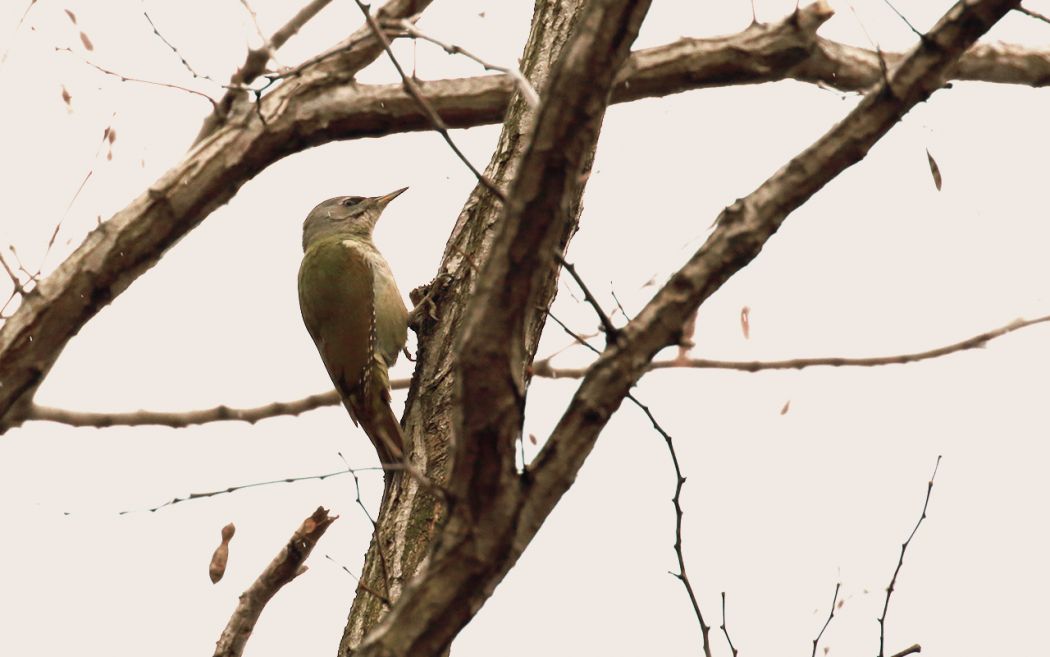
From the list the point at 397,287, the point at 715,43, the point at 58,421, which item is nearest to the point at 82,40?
the point at 58,421

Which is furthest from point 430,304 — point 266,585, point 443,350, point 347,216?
point 347,216

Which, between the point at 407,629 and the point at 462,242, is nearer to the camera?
the point at 407,629

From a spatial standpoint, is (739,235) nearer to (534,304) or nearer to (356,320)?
(534,304)

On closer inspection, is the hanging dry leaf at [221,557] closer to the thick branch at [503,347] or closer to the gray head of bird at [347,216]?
the thick branch at [503,347]

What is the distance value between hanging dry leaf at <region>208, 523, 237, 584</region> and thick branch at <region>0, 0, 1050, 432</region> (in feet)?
5.53

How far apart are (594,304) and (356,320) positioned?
457cm

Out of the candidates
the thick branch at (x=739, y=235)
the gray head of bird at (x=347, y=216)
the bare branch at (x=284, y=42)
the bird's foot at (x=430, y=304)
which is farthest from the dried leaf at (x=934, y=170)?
the gray head of bird at (x=347, y=216)

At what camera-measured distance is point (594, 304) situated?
2.46 metres

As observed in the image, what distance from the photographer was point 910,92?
2711mm

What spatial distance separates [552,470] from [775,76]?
4.24 meters

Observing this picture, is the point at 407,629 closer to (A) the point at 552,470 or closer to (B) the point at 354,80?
(A) the point at 552,470

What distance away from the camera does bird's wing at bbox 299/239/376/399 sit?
6.79 metres

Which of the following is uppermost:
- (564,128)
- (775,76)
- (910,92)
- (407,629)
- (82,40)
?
(775,76)

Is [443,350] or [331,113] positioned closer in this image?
[443,350]
